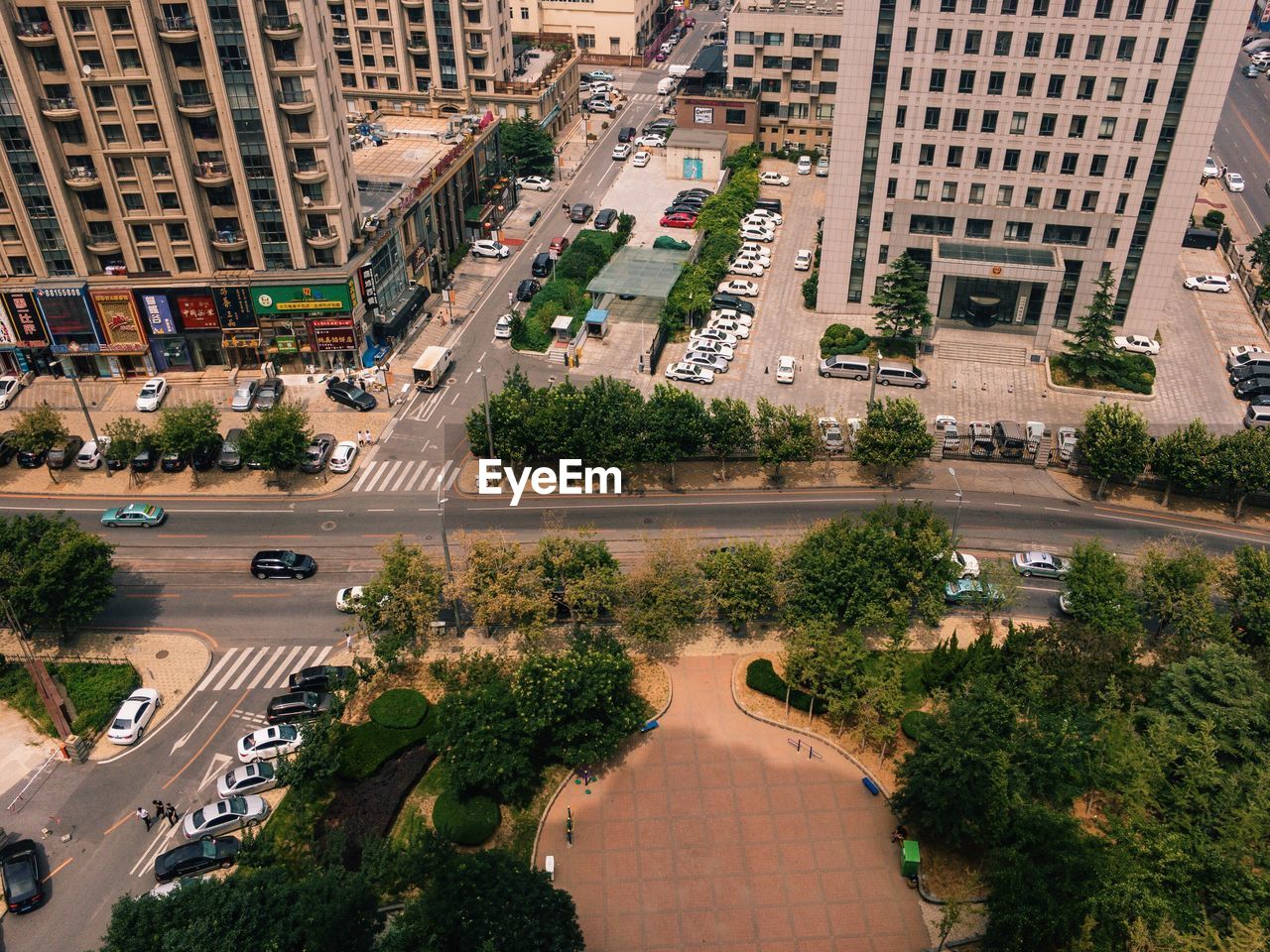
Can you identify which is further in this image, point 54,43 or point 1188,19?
point 1188,19

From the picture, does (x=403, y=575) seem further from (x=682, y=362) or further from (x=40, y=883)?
(x=682, y=362)

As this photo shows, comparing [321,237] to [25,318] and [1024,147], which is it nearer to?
[25,318]

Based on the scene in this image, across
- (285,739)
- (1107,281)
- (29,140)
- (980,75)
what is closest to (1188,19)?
(980,75)

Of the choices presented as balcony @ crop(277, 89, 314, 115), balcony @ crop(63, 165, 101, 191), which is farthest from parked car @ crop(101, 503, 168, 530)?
balcony @ crop(277, 89, 314, 115)

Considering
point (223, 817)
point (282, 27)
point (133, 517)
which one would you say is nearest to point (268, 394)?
point (133, 517)
